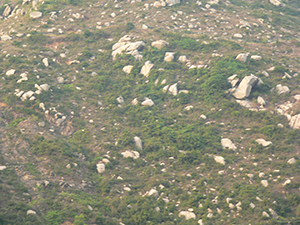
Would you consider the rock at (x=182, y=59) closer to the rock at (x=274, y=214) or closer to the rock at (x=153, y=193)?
the rock at (x=153, y=193)

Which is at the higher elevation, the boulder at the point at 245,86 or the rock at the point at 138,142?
the boulder at the point at 245,86

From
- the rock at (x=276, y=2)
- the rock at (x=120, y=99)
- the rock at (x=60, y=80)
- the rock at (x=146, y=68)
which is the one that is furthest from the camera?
the rock at (x=276, y=2)

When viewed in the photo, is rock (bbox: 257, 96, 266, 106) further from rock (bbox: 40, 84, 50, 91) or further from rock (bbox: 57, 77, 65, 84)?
rock (bbox: 40, 84, 50, 91)

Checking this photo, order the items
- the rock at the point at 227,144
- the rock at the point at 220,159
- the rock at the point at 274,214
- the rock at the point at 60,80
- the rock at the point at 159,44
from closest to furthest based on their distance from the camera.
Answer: the rock at the point at 274,214
the rock at the point at 220,159
the rock at the point at 227,144
the rock at the point at 60,80
the rock at the point at 159,44

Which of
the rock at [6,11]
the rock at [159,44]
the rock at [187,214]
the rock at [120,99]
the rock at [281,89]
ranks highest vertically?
the rock at [6,11]

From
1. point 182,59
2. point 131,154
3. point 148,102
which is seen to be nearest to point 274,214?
point 131,154

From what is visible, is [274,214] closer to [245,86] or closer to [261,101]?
[261,101]

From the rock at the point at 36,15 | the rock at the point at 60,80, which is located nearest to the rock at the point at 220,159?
the rock at the point at 60,80
